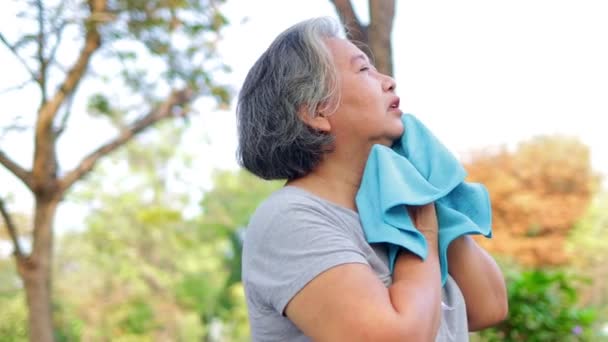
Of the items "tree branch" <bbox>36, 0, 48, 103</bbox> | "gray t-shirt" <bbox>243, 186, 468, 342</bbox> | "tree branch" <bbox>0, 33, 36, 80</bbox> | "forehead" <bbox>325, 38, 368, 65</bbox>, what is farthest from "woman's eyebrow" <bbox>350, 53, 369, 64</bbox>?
"tree branch" <bbox>36, 0, 48, 103</bbox>

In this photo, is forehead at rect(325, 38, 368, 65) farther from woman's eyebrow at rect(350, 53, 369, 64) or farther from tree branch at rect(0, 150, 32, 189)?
tree branch at rect(0, 150, 32, 189)

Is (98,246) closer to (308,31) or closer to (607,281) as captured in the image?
(607,281)

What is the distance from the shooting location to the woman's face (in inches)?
50.8

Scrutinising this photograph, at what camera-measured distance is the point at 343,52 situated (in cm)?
134

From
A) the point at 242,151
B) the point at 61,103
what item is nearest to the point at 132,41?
the point at 61,103

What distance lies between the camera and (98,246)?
19.6 metres

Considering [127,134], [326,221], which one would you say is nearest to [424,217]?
[326,221]

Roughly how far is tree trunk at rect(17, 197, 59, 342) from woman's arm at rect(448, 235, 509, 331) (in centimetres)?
411

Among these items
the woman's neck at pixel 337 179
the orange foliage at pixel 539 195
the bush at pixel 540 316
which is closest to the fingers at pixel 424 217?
the woman's neck at pixel 337 179

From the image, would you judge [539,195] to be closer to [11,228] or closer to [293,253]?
[11,228]

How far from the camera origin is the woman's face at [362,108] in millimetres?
1289

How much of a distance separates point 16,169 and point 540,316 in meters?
3.25

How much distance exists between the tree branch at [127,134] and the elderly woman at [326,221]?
3.92m

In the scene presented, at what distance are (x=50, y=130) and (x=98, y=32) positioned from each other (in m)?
0.74
